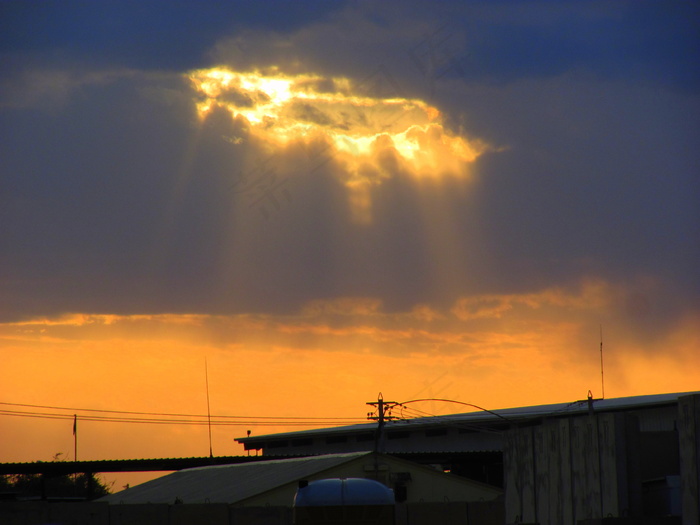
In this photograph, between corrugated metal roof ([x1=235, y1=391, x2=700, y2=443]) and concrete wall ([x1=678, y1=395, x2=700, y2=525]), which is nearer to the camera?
concrete wall ([x1=678, y1=395, x2=700, y2=525])

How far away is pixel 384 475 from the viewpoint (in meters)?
54.2

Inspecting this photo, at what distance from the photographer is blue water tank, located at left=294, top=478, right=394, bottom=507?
33438 mm

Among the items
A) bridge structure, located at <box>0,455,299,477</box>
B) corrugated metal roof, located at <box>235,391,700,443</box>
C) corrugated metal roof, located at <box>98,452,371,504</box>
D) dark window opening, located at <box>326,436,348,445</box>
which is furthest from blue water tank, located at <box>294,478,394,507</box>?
dark window opening, located at <box>326,436,348,445</box>

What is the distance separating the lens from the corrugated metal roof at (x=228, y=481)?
181 ft

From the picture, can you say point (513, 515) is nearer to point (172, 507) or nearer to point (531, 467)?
point (531, 467)

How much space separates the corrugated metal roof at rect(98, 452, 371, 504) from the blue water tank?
726 inches

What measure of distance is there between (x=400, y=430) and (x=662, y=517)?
2939 inches


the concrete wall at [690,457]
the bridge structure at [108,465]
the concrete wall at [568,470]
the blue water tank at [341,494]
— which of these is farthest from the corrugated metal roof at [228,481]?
the concrete wall at [690,457]

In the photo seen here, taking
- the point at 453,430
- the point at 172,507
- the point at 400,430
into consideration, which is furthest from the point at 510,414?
the point at 172,507

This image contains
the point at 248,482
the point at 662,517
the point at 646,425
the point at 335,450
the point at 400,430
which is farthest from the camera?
the point at 335,450

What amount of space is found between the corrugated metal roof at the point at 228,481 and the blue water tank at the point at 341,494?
60.5 feet

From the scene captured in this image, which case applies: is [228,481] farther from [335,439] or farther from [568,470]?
[335,439]

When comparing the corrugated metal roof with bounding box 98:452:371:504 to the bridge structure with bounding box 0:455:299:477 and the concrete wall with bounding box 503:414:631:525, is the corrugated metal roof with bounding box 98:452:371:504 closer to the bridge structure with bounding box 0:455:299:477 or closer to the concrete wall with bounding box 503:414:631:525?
the bridge structure with bounding box 0:455:299:477

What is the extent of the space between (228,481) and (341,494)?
1261 inches
